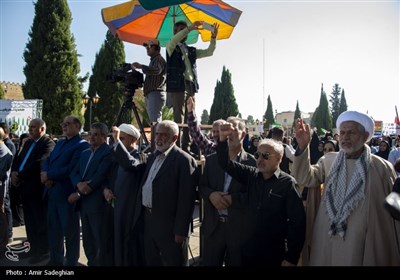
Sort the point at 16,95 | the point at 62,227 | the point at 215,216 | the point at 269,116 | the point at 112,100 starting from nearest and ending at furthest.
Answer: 1. the point at 215,216
2. the point at 62,227
3. the point at 112,100
4. the point at 16,95
5. the point at 269,116

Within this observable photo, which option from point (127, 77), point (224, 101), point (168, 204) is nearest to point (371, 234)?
point (168, 204)

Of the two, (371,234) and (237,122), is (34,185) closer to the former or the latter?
(237,122)

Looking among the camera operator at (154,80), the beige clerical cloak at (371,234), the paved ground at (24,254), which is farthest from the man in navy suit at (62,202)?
the beige clerical cloak at (371,234)

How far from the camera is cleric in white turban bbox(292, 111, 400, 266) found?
236 centimetres

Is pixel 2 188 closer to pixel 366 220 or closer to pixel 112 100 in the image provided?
pixel 366 220

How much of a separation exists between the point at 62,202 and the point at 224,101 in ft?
122

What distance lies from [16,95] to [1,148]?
3789 cm

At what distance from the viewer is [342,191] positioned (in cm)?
253

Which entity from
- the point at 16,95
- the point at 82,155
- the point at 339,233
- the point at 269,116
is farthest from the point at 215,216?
the point at 269,116

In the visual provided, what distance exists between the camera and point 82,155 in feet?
13.2

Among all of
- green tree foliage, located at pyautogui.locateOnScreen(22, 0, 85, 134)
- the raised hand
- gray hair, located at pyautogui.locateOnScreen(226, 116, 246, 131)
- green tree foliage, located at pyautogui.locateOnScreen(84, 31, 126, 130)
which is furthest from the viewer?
green tree foliage, located at pyautogui.locateOnScreen(84, 31, 126, 130)

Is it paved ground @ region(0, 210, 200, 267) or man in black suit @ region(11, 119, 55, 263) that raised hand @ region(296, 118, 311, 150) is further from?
man in black suit @ region(11, 119, 55, 263)

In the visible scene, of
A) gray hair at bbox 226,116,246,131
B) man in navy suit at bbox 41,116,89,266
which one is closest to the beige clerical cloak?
gray hair at bbox 226,116,246,131

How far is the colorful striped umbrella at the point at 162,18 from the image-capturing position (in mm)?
5840
